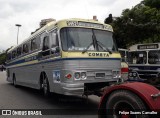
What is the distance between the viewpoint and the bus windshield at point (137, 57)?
15.1m

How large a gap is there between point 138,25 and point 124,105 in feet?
66.8

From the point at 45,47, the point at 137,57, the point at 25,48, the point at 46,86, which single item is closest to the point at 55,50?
the point at 45,47

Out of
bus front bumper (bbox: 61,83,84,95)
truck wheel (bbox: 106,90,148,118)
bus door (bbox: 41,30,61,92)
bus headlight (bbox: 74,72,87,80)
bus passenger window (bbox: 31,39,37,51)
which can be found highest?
bus passenger window (bbox: 31,39,37,51)

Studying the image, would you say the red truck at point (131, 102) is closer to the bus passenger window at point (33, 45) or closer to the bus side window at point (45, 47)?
the bus side window at point (45, 47)

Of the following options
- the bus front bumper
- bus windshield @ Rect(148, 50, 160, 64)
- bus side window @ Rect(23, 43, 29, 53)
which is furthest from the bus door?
bus windshield @ Rect(148, 50, 160, 64)

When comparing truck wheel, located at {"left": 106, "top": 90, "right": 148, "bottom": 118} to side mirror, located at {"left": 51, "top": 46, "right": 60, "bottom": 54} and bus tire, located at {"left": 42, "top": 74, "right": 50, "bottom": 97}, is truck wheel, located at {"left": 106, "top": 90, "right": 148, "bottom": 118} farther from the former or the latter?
bus tire, located at {"left": 42, "top": 74, "right": 50, "bottom": 97}

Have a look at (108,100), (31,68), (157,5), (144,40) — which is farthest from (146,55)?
(157,5)

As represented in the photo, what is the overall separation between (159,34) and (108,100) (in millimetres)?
21048

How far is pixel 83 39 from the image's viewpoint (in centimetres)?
842

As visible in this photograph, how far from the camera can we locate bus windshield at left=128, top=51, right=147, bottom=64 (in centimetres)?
1512

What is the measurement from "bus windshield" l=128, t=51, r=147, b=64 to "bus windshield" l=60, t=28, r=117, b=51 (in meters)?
6.46

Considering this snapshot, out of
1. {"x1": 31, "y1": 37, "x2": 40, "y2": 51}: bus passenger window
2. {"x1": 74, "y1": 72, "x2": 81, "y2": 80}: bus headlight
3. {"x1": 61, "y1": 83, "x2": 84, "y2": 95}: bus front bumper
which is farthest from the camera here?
{"x1": 31, "y1": 37, "x2": 40, "y2": 51}: bus passenger window

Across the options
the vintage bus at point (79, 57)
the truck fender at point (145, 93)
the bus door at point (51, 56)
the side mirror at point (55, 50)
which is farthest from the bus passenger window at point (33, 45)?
the truck fender at point (145, 93)

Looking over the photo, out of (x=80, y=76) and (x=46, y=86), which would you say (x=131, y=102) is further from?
(x=46, y=86)
